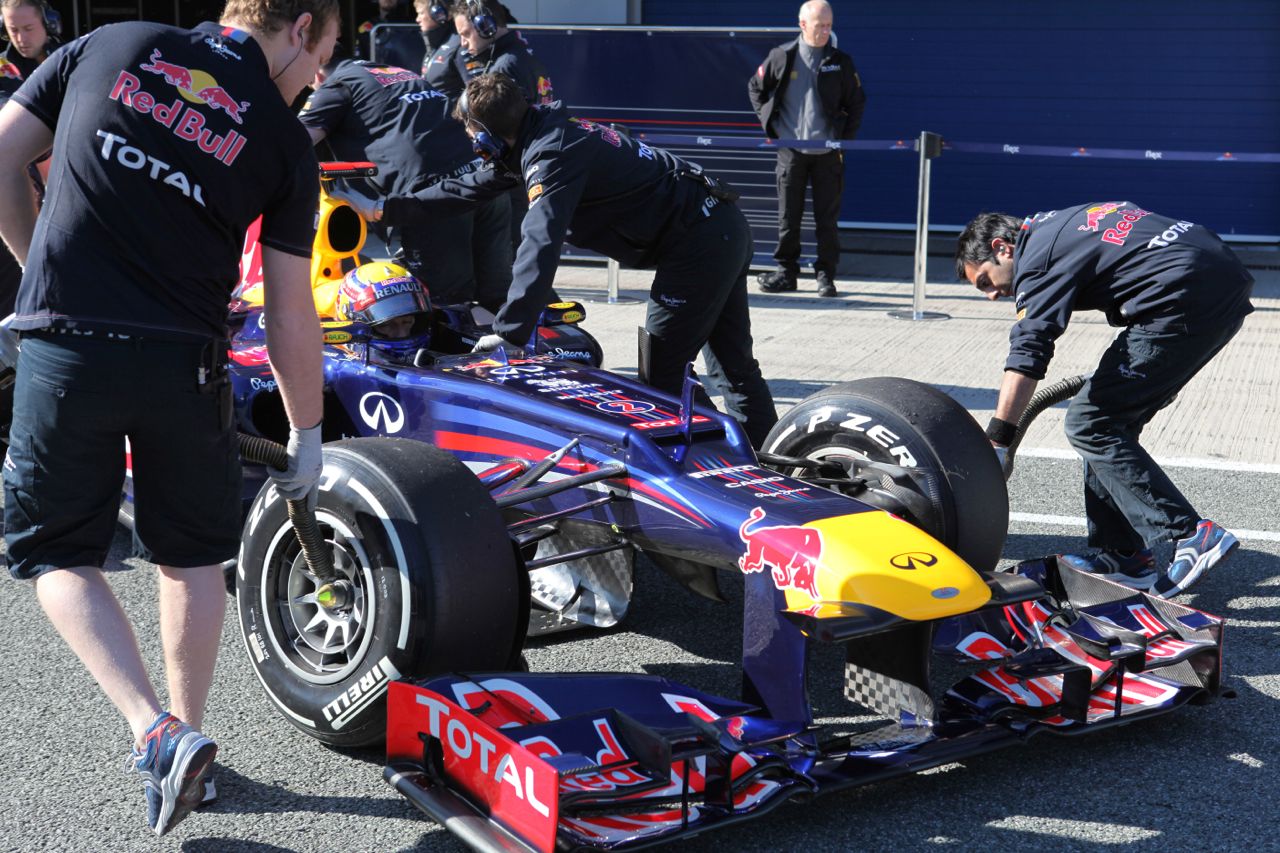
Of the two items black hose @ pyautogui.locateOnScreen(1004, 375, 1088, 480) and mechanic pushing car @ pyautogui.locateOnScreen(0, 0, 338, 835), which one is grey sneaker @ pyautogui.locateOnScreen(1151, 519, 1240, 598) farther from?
mechanic pushing car @ pyautogui.locateOnScreen(0, 0, 338, 835)

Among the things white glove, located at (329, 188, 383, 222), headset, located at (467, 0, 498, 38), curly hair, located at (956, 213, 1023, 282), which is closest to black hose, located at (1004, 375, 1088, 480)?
curly hair, located at (956, 213, 1023, 282)

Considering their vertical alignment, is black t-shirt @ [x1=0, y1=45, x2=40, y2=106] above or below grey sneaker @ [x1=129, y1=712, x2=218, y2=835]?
above

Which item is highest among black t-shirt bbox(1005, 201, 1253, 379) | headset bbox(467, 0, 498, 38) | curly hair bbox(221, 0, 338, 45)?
headset bbox(467, 0, 498, 38)

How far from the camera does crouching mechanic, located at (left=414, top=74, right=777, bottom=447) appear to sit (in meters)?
5.06

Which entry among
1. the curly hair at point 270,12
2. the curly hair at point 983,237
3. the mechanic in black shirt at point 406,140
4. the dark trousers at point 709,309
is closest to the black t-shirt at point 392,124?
the mechanic in black shirt at point 406,140

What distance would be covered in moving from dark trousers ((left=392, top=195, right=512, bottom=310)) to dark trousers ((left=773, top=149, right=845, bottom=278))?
3665 millimetres

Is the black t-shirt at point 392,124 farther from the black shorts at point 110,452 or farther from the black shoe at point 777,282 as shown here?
the black shoe at point 777,282

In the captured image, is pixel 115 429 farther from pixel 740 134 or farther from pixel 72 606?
pixel 740 134

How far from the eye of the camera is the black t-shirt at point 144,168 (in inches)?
126

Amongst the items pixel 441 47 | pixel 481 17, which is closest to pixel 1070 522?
pixel 481 17

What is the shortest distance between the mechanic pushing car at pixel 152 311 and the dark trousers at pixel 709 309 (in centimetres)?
242

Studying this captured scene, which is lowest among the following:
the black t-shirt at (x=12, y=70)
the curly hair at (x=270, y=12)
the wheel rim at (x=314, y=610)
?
the wheel rim at (x=314, y=610)

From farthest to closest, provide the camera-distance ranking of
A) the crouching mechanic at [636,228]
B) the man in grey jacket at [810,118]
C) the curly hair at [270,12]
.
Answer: the man in grey jacket at [810,118] → the crouching mechanic at [636,228] → the curly hair at [270,12]

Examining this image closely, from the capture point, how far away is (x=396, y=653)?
3.61 meters
